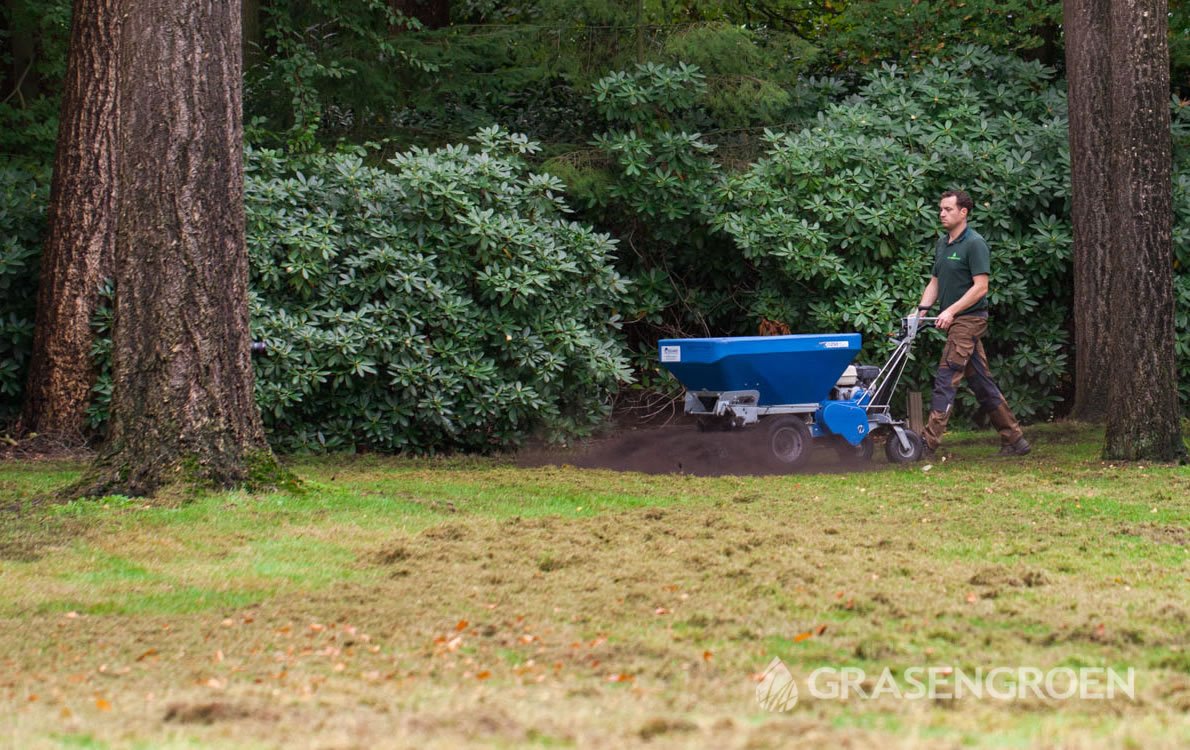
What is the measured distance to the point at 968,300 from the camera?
10016 mm

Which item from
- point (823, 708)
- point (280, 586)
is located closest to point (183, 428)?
point (280, 586)

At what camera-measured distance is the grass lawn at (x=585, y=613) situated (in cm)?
371

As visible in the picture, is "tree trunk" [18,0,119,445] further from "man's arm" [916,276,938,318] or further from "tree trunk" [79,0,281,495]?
"man's arm" [916,276,938,318]

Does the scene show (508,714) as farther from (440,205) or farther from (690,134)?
(690,134)

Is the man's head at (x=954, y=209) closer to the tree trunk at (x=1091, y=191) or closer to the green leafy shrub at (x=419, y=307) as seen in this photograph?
the tree trunk at (x=1091, y=191)

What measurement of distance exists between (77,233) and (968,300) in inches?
276

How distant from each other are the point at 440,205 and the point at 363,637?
261 inches

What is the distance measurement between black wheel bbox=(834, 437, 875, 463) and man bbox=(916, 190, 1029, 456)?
505 mm

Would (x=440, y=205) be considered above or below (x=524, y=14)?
below

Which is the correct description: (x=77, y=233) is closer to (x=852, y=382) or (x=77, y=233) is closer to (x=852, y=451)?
(x=852, y=382)

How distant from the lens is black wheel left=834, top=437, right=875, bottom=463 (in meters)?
10.7

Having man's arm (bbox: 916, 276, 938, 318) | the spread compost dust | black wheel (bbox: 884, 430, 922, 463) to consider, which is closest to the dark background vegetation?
the spread compost dust

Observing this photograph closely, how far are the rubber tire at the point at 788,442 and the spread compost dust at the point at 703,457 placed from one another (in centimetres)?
4

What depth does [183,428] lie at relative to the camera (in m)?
7.79
